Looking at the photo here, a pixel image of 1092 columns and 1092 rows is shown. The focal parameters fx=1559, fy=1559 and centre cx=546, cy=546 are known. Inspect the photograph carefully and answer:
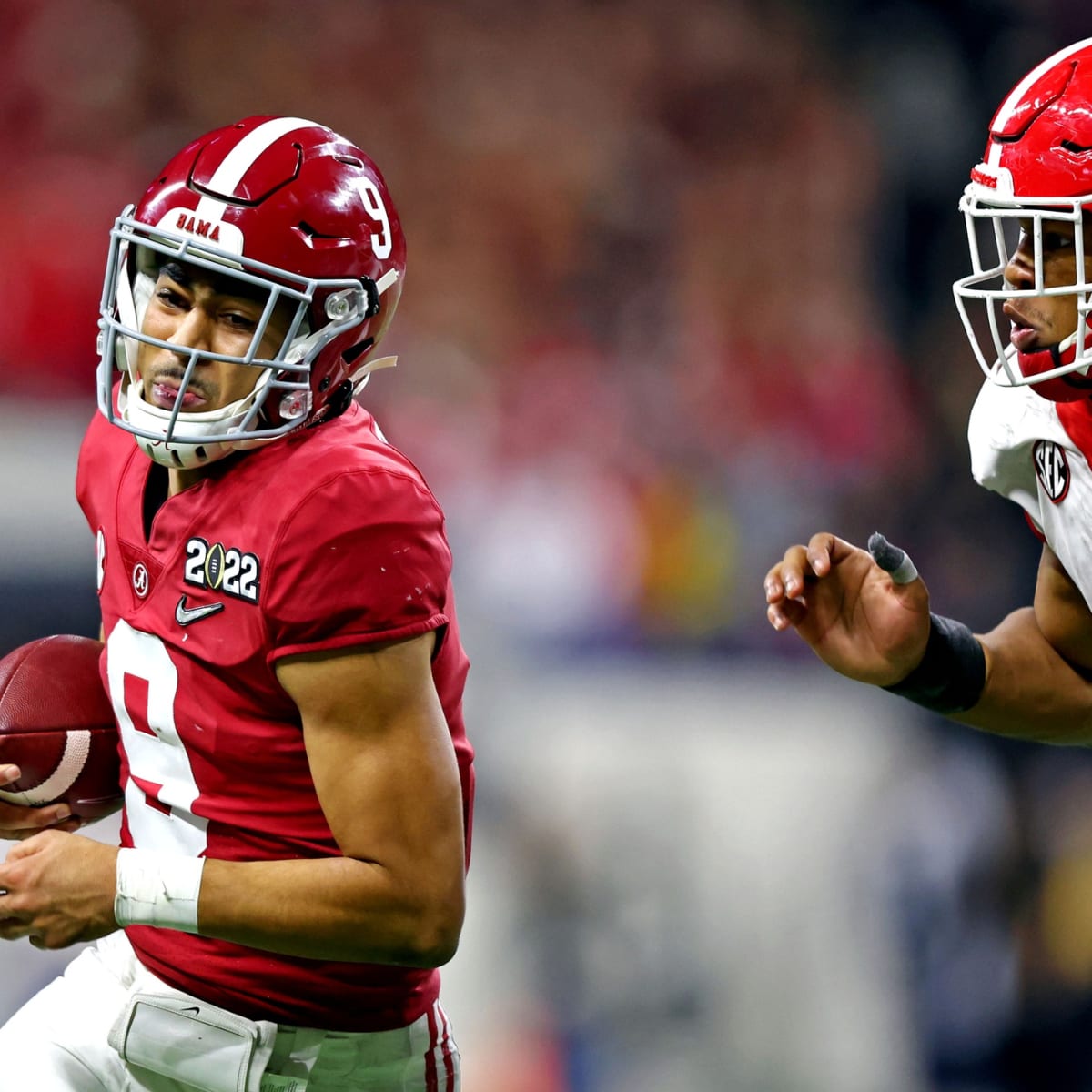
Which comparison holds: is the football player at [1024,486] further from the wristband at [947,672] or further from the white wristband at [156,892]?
the white wristband at [156,892]

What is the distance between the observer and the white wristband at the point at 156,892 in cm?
141

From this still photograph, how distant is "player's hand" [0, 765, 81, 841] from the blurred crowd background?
1.49 m

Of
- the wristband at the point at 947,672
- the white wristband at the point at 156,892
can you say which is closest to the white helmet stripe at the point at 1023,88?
the wristband at the point at 947,672

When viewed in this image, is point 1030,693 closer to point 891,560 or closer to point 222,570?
point 891,560

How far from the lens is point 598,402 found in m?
3.83

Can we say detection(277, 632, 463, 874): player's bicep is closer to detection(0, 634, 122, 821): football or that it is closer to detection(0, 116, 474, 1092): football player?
detection(0, 116, 474, 1092): football player

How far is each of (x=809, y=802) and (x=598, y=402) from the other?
1103 mm

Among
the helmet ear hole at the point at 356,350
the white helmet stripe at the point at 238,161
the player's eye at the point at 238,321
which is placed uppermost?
the white helmet stripe at the point at 238,161

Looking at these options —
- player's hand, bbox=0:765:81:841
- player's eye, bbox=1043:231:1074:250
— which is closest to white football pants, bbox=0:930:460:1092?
player's hand, bbox=0:765:81:841

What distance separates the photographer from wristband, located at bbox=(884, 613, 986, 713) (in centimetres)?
196

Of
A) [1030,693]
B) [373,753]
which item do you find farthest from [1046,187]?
[373,753]

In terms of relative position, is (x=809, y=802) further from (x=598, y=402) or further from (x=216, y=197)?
(x=216, y=197)

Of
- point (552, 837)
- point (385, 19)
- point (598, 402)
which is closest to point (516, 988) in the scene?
point (552, 837)

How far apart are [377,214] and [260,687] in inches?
19.7
